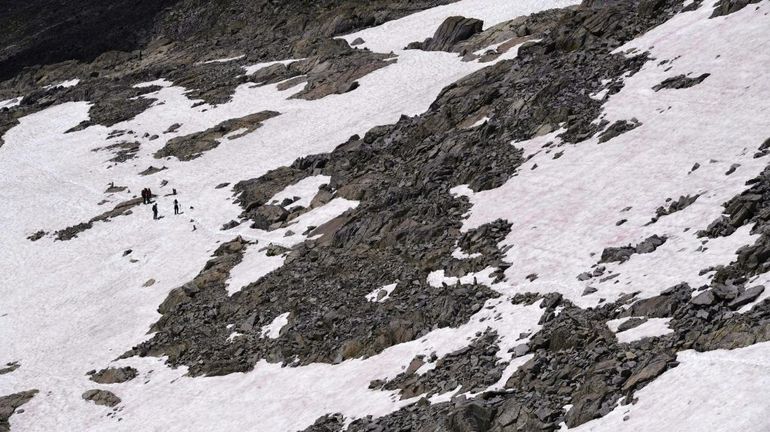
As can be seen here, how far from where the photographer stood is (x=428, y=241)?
131 ft

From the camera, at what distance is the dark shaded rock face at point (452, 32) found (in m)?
Answer: 74.7

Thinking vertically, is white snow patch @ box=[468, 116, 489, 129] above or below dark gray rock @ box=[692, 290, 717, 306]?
below

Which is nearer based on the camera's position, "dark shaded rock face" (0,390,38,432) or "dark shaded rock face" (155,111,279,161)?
"dark shaded rock face" (0,390,38,432)

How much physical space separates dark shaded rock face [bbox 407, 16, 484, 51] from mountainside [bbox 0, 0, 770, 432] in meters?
0.18

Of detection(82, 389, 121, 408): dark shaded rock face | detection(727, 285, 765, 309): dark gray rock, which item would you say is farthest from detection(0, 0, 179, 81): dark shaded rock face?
detection(727, 285, 765, 309): dark gray rock

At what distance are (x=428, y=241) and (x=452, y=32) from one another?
126ft

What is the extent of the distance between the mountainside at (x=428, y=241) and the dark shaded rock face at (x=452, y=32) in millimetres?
184

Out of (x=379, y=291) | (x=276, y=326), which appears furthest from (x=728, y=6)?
(x=276, y=326)

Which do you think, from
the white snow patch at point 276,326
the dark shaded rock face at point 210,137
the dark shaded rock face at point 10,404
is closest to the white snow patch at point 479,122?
the white snow patch at point 276,326

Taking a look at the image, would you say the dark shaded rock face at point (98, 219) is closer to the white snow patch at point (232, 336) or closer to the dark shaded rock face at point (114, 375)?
the dark shaded rock face at point (114, 375)

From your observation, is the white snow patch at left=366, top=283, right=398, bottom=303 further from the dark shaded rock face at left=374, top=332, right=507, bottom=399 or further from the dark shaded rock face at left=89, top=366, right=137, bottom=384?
the dark shaded rock face at left=89, top=366, right=137, bottom=384

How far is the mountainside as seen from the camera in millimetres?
24703

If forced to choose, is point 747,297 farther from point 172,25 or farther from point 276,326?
point 172,25

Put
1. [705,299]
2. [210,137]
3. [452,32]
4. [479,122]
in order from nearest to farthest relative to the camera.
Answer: [705,299] → [479,122] → [210,137] → [452,32]
